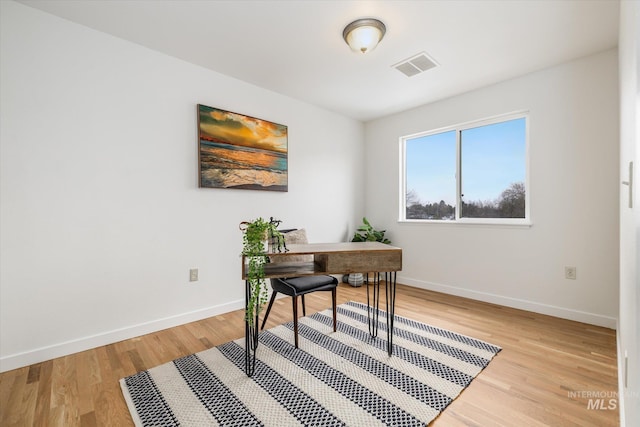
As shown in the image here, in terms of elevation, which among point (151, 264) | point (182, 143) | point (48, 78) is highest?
point (48, 78)

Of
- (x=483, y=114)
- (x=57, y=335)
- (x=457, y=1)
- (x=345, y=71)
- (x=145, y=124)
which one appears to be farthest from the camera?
(x=483, y=114)

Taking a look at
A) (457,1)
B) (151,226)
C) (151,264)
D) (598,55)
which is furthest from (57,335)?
(598,55)

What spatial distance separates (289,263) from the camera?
2096mm

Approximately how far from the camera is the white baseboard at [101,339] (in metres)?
1.91

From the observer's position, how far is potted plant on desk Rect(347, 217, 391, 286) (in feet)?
12.9

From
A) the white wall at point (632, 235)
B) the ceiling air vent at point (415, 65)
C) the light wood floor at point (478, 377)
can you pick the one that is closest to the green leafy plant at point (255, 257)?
the light wood floor at point (478, 377)

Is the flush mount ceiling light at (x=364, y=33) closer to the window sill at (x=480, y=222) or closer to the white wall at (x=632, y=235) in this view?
the white wall at (x=632, y=235)

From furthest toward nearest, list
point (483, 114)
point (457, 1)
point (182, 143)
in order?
point (483, 114), point (182, 143), point (457, 1)

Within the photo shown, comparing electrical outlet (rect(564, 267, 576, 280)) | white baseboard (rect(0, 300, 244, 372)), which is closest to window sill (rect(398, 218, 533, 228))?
electrical outlet (rect(564, 267, 576, 280))

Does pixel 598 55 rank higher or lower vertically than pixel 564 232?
higher

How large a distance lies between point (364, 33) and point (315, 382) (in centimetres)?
243

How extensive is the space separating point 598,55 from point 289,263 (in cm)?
326

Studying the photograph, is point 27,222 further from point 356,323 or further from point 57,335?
point 356,323

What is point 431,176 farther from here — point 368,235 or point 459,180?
point 368,235
